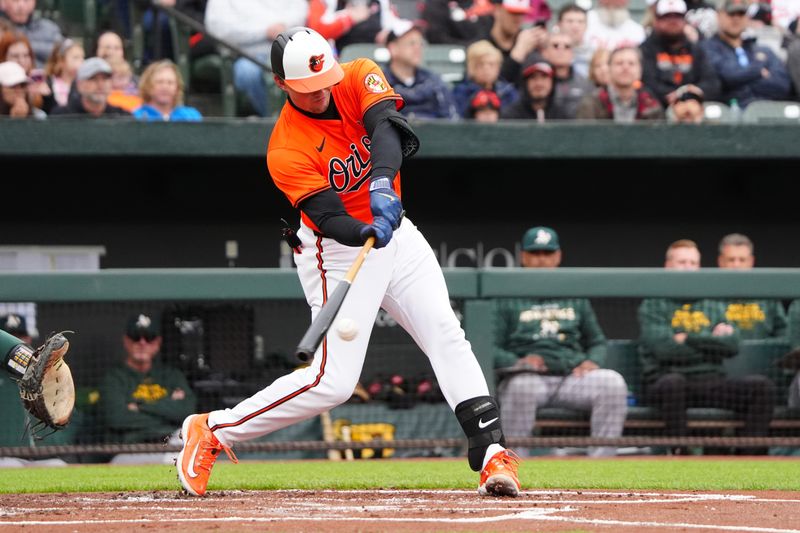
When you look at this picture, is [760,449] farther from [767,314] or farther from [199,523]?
[199,523]

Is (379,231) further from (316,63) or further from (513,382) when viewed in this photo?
(513,382)

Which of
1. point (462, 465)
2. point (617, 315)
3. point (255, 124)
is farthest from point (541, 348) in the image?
point (255, 124)

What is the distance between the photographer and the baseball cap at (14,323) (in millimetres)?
6715

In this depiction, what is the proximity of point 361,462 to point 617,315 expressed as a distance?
1.71m

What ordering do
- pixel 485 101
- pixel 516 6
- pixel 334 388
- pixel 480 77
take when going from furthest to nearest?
pixel 516 6
pixel 480 77
pixel 485 101
pixel 334 388

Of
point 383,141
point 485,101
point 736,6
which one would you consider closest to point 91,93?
point 485,101

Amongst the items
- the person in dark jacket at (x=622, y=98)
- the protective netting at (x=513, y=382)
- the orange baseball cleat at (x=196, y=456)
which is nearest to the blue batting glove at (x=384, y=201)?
the orange baseball cleat at (x=196, y=456)

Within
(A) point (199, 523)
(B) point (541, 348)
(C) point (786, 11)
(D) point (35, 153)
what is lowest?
(A) point (199, 523)

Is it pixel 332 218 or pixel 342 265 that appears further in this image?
pixel 342 265

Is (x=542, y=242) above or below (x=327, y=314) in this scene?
above

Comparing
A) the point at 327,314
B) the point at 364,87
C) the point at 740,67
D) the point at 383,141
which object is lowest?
the point at 327,314

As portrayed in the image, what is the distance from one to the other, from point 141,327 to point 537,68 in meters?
3.62

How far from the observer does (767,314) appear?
703 cm

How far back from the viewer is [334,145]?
14.4 feet
